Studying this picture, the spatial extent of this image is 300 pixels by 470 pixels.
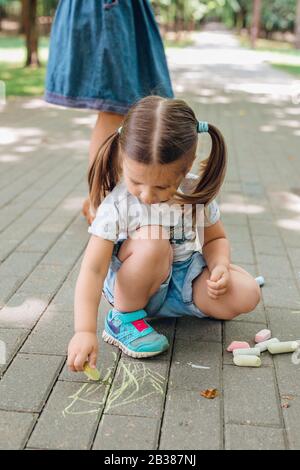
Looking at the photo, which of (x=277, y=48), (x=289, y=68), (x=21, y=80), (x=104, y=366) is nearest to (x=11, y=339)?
(x=104, y=366)

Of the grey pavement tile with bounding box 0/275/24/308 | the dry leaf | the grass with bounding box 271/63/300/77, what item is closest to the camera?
the dry leaf

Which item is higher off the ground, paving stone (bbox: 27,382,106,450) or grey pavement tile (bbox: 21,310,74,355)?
paving stone (bbox: 27,382,106,450)

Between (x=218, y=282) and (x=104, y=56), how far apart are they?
66.4 inches

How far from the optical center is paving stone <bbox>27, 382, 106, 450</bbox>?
1.75m

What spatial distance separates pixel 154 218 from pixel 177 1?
102 ft

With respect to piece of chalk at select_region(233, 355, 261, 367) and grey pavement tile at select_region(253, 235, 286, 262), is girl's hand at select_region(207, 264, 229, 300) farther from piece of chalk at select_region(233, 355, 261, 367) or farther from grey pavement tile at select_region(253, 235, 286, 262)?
grey pavement tile at select_region(253, 235, 286, 262)

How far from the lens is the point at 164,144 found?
6.41 feet

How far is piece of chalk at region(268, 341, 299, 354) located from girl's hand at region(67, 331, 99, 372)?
2.26 feet

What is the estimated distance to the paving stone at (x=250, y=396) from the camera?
1.89m

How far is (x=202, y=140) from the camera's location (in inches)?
261

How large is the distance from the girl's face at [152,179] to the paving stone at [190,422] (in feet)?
2.11

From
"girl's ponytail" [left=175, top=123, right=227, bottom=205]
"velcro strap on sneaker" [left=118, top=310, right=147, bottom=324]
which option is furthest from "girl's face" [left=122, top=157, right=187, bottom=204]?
"velcro strap on sneaker" [left=118, top=310, right=147, bottom=324]

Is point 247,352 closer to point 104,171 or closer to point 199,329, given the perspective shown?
point 199,329

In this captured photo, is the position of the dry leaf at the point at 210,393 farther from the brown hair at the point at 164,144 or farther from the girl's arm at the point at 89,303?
the brown hair at the point at 164,144
